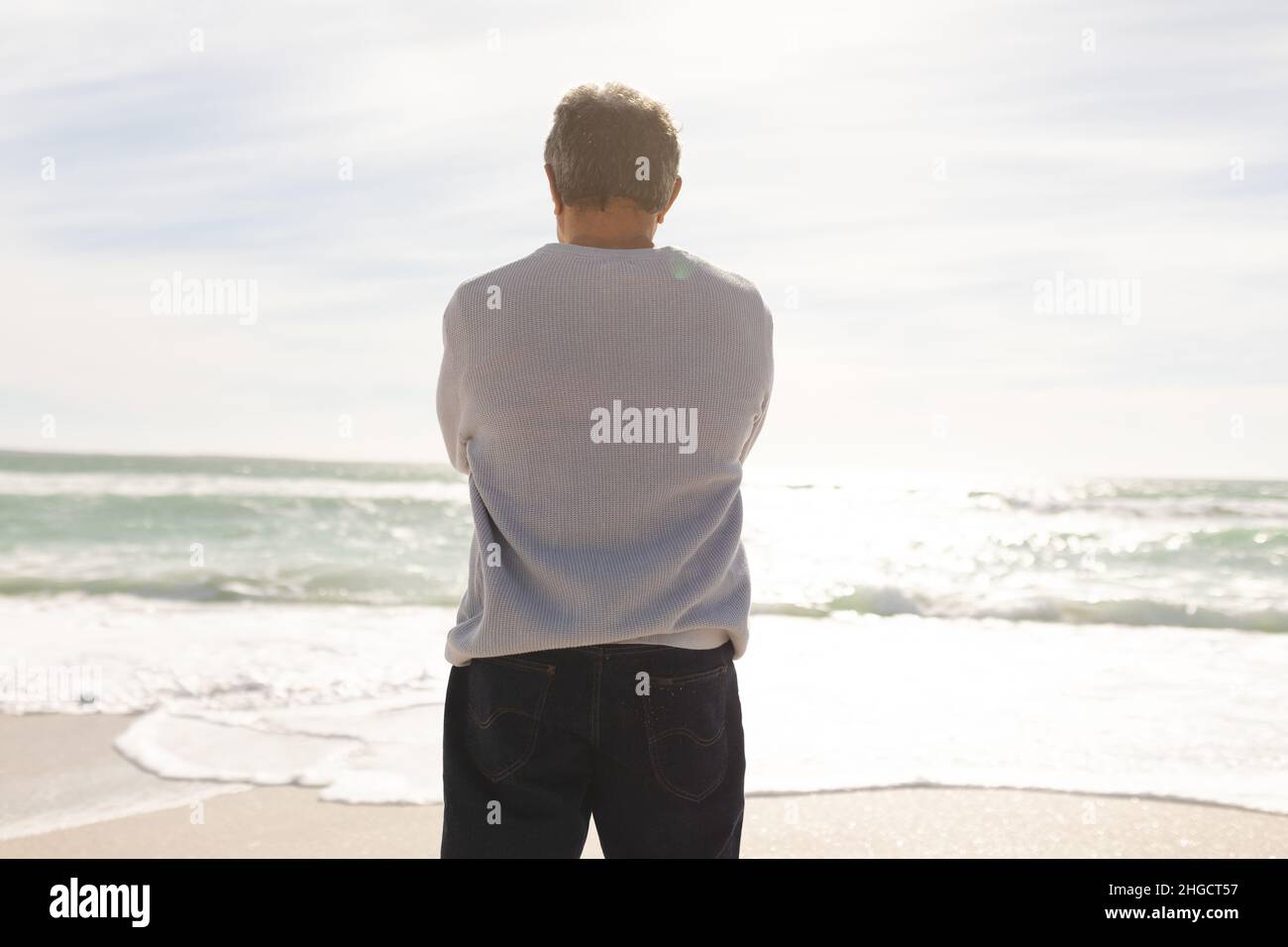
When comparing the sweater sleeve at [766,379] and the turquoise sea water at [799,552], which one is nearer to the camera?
the sweater sleeve at [766,379]

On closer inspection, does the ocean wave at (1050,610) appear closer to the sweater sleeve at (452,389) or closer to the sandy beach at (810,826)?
the sandy beach at (810,826)

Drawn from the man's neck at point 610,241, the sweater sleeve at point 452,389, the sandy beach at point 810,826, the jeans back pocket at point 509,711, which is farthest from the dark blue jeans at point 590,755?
the sandy beach at point 810,826

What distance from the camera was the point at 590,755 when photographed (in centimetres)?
139

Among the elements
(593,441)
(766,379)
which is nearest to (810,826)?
(766,379)

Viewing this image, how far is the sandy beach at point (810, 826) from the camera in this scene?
3.38m

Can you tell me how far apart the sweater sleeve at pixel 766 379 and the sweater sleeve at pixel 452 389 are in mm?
382

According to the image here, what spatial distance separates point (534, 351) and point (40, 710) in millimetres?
4675

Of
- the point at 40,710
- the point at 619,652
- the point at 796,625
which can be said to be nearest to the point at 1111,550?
the point at 796,625

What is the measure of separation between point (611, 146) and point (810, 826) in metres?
2.78

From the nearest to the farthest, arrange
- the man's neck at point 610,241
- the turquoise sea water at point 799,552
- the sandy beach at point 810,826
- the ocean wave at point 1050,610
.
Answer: the man's neck at point 610,241 → the sandy beach at point 810,826 → the ocean wave at point 1050,610 → the turquoise sea water at point 799,552

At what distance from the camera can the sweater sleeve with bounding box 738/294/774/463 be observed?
1438 mm

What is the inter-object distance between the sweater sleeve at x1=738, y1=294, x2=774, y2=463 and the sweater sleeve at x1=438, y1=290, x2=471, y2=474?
0.38m

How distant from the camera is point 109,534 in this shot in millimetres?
13266

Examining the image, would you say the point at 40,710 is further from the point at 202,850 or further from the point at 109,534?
the point at 109,534
